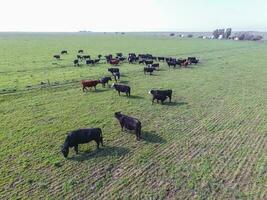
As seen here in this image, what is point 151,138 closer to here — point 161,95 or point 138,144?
point 138,144

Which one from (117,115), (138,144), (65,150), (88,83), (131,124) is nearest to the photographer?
(65,150)

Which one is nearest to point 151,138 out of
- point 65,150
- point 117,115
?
point 117,115

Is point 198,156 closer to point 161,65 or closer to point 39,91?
point 39,91

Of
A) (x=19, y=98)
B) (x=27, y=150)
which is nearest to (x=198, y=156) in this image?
(x=27, y=150)

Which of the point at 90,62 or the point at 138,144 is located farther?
the point at 90,62

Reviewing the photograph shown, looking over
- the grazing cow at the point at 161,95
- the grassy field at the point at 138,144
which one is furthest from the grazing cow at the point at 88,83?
the grazing cow at the point at 161,95

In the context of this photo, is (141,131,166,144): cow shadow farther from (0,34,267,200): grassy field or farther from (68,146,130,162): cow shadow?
(68,146,130,162): cow shadow

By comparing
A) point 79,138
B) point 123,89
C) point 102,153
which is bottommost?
point 123,89
